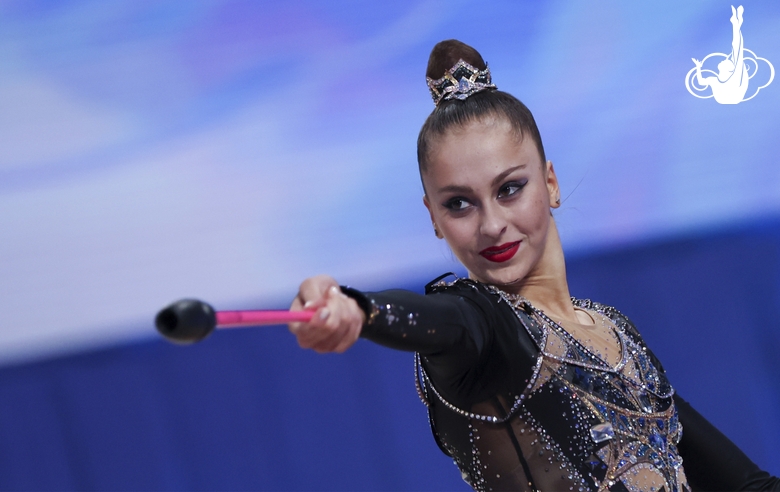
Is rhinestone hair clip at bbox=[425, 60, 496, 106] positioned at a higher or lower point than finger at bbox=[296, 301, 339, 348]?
higher

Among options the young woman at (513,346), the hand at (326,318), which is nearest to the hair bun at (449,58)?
the young woman at (513,346)

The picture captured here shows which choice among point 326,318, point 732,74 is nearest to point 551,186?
point 326,318

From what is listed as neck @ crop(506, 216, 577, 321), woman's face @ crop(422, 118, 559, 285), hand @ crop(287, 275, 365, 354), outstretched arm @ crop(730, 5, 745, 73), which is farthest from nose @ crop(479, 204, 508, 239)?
outstretched arm @ crop(730, 5, 745, 73)

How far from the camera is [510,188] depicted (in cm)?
126

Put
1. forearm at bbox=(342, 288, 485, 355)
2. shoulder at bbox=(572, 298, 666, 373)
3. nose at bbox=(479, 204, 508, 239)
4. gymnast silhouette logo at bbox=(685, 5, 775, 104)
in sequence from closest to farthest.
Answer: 1. forearm at bbox=(342, 288, 485, 355)
2. nose at bbox=(479, 204, 508, 239)
3. shoulder at bbox=(572, 298, 666, 373)
4. gymnast silhouette logo at bbox=(685, 5, 775, 104)

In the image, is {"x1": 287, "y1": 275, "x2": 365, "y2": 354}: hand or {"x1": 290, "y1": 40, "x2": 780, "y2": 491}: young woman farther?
{"x1": 290, "y1": 40, "x2": 780, "y2": 491}: young woman

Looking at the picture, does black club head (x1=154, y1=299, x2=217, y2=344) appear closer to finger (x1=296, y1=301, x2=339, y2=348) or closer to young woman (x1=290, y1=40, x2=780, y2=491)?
finger (x1=296, y1=301, x2=339, y2=348)

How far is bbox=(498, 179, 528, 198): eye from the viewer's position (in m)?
1.26

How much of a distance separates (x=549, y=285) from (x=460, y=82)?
391 millimetres

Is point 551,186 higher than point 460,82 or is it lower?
lower

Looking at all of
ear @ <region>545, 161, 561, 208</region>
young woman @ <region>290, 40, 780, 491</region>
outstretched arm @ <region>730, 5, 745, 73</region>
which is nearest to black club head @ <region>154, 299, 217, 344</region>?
young woman @ <region>290, 40, 780, 491</region>

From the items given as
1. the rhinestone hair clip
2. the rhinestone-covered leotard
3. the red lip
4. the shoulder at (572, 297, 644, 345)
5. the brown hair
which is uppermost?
the rhinestone hair clip

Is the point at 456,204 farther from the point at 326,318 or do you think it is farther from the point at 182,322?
the point at 182,322

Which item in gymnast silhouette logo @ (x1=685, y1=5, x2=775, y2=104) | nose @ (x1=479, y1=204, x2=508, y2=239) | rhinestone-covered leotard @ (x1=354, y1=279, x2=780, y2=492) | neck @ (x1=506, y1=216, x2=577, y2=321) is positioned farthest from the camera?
gymnast silhouette logo @ (x1=685, y1=5, x2=775, y2=104)
